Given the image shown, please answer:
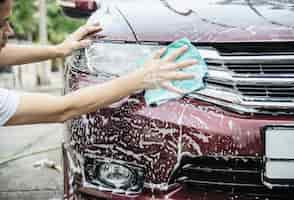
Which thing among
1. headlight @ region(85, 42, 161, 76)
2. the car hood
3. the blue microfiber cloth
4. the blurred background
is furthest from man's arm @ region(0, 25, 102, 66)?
the blurred background

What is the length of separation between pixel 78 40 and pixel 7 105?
0.86 metres

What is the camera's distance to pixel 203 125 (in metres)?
2.29

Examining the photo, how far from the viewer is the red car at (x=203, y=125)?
2.28m

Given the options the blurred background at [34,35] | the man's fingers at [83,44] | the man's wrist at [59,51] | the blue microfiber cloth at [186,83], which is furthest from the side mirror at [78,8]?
the blurred background at [34,35]

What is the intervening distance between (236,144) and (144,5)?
0.99m

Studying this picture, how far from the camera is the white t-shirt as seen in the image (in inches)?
82.7

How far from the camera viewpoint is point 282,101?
2.33 m

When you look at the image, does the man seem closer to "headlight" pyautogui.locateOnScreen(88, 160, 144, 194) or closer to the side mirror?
"headlight" pyautogui.locateOnScreen(88, 160, 144, 194)

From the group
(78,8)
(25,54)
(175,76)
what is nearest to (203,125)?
(175,76)

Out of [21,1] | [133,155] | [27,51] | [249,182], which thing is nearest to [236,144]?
Result: [249,182]

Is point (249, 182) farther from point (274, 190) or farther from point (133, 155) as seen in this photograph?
point (133, 155)

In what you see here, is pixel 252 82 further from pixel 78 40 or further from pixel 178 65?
pixel 78 40

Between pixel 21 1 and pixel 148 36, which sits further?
pixel 21 1

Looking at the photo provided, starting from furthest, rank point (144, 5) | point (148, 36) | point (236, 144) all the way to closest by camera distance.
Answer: point (144, 5) → point (148, 36) → point (236, 144)
